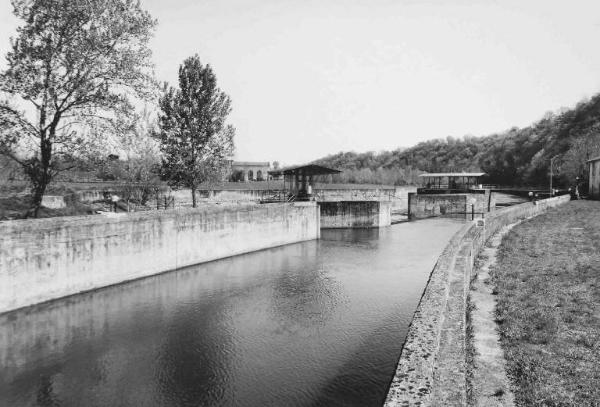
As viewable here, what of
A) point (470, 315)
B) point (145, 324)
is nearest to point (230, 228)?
point (145, 324)

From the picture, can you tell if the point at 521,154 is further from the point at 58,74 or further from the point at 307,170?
the point at 58,74

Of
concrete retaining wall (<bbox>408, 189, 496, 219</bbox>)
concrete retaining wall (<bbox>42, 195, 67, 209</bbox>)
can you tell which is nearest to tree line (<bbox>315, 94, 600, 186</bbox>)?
concrete retaining wall (<bbox>408, 189, 496, 219</bbox>)

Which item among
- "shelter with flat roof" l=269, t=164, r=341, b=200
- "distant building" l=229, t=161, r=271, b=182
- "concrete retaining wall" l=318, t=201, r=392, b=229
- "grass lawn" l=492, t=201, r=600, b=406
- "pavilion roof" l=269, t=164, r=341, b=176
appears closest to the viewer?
"grass lawn" l=492, t=201, r=600, b=406

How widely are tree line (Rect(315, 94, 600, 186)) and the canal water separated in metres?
59.1

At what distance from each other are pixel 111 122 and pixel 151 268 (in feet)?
24.7

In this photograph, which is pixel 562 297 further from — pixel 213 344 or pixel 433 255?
pixel 433 255

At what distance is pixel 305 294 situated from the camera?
692 inches

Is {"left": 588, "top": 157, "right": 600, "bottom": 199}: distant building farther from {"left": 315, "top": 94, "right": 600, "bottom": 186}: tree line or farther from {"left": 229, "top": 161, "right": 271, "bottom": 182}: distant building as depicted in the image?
{"left": 229, "top": 161, "right": 271, "bottom": 182}: distant building

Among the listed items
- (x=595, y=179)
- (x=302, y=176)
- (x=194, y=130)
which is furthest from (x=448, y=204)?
(x=194, y=130)

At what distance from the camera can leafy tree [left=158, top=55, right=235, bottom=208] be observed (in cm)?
3022

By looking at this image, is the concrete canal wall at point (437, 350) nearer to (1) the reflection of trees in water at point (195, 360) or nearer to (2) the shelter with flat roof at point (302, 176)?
(1) the reflection of trees in water at point (195, 360)

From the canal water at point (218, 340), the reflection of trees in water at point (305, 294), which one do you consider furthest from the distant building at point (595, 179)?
the reflection of trees in water at point (305, 294)

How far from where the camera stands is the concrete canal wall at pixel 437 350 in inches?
188

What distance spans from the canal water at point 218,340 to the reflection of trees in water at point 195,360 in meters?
0.03
